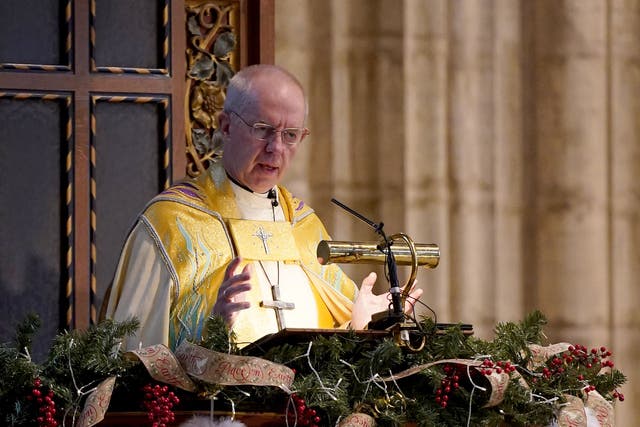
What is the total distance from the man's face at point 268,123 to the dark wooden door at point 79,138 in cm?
84

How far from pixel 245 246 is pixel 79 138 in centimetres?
109

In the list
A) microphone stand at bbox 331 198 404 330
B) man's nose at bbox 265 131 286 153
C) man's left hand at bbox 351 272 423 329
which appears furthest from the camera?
man's nose at bbox 265 131 286 153

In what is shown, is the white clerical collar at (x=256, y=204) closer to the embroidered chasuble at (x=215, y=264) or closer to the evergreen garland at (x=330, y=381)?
the embroidered chasuble at (x=215, y=264)

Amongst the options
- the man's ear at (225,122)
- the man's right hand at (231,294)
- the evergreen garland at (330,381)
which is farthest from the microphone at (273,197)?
the evergreen garland at (330,381)

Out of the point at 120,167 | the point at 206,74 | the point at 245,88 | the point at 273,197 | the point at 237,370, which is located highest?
the point at 206,74

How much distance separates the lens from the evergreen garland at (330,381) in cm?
284

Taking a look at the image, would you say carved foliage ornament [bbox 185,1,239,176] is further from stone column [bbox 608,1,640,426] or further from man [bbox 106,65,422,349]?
stone column [bbox 608,1,640,426]

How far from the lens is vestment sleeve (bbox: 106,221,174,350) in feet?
12.9

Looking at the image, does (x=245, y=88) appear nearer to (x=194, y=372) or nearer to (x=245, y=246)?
(x=245, y=246)

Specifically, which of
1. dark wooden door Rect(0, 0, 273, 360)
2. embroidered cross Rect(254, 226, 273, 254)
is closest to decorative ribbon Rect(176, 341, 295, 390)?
embroidered cross Rect(254, 226, 273, 254)

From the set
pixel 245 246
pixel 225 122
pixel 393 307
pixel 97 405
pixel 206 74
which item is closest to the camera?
pixel 97 405

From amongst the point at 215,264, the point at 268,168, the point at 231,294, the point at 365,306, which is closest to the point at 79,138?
the point at 268,168

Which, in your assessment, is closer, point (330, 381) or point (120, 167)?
point (330, 381)

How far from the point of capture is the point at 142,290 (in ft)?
13.2
